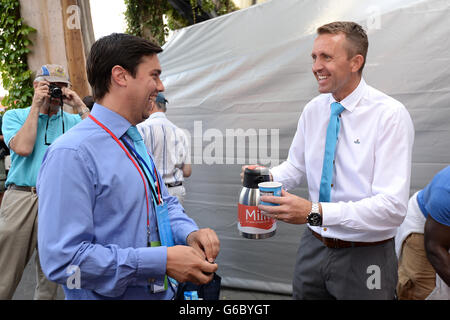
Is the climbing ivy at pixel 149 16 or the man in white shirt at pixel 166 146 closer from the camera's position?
the man in white shirt at pixel 166 146

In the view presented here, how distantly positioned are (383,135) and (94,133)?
121 cm

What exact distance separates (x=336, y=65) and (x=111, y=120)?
107cm

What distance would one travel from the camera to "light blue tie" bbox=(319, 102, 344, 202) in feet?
5.31

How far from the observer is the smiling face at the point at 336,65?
1.58 meters

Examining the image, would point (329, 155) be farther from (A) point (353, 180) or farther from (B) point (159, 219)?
(B) point (159, 219)

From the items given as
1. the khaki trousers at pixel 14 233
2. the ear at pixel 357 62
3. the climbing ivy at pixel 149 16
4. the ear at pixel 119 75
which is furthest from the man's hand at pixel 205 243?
the climbing ivy at pixel 149 16

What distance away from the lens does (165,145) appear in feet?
9.83

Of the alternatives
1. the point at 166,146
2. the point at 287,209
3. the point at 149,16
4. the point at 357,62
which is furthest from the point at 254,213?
the point at 149,16

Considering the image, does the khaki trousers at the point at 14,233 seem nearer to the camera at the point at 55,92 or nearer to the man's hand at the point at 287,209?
the camera at the point at 55,92

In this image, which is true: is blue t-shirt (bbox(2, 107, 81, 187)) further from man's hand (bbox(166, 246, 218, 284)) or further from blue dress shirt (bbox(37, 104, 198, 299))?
man's hand (bbox(166, 246, 218, 284))

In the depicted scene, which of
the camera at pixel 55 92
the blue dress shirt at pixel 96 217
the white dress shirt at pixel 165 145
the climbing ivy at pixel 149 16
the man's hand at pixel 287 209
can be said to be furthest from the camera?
the climbing ivy at pixel 149 16

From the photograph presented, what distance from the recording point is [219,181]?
131 inches

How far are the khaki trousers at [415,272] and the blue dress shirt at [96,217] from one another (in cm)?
157

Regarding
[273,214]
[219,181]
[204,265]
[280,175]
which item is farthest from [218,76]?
[204,265]
